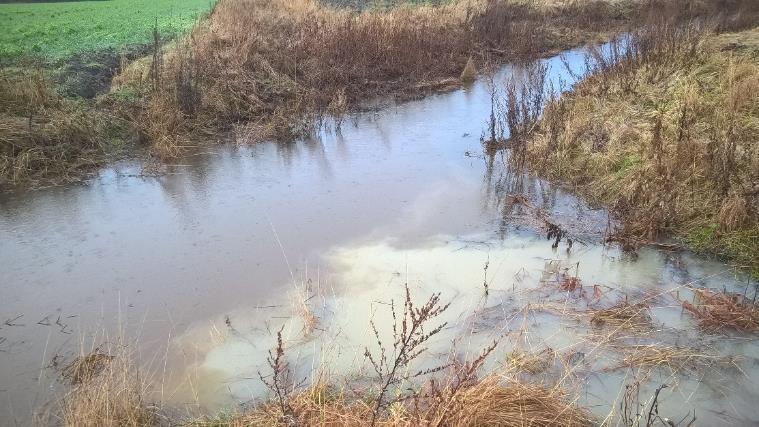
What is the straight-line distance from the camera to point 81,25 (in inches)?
617

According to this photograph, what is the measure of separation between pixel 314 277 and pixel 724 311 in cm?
318

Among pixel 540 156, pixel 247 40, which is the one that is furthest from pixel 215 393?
pixel 247 40

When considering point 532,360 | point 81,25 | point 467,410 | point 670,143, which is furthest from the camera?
point 81,25

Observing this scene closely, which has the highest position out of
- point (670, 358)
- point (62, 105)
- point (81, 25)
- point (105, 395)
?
point (81, 25)

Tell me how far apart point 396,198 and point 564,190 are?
6.61 feet

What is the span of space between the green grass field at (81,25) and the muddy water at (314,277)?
6.48 metres

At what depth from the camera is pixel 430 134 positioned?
866 cm

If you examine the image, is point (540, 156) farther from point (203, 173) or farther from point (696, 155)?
point (203, 173)

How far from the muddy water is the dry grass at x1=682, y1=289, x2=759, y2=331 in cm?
11

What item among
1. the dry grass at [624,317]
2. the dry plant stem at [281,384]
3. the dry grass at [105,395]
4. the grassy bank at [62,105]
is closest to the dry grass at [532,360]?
the dry grass at [624,317]

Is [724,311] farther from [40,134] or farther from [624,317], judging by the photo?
[40,134]

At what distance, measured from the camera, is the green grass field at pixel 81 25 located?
1195 cm

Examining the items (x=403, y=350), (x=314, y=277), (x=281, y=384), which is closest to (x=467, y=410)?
(x=403, y=350)

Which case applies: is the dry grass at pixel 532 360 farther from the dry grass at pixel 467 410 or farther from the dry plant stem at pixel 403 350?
the dry plant stem at pixel 403 350
